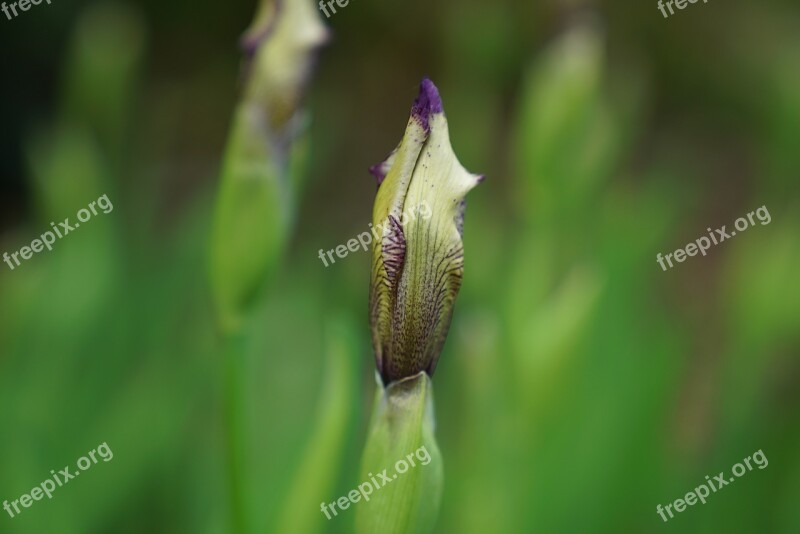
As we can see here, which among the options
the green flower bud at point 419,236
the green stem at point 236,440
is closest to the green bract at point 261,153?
the green stem at point 236,440

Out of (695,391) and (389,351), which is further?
(695,391)

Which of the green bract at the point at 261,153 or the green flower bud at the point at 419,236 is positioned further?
the green bract at the point at 261,153

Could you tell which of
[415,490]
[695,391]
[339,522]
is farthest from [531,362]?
[695,391]

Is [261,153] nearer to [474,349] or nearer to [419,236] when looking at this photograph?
[419,236]

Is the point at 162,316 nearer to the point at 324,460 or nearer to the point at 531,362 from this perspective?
the point at 531,362

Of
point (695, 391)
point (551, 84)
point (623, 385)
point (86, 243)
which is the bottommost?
point (695, 391)

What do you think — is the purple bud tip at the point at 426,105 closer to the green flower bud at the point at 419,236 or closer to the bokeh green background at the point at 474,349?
the green flower bud at the point at 419,236

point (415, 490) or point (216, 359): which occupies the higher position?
point (216, 359)

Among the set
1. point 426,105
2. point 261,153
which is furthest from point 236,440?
point 426,105
